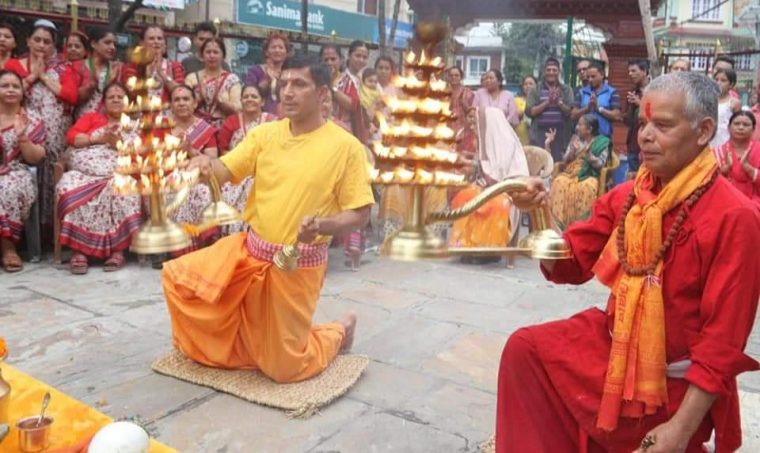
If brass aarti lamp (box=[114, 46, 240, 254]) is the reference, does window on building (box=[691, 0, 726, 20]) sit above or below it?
above

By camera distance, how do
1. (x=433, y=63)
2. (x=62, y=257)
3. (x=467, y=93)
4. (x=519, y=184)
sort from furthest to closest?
(x=467, y=93) → (x=62, y=257) → (x=519, y=184) → (x=433, y=63)

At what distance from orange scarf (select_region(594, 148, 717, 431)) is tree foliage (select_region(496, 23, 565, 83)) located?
2491cm

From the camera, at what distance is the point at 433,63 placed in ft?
5.98

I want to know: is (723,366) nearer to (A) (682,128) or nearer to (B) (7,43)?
(A) (682,128)

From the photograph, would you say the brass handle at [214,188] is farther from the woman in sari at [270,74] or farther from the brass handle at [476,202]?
the woman in sari at [270,74]

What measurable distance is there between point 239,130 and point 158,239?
14.4 feet

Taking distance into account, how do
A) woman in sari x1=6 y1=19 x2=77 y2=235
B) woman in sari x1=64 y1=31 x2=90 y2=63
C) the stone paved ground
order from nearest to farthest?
the stone paved ground
woman in sari x1=6 y1=19 x2=77 y2=235
woman in sari x1=64 y1=31 x2=90 y2=63

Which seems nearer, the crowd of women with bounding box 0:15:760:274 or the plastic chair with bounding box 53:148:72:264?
the crowd of women with bounding box 0:15:760:274

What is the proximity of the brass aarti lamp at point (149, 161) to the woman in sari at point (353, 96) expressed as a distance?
527 cm

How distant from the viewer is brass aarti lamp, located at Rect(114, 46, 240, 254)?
211 centimetres

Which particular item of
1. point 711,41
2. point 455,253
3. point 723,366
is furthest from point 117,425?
point 711,41

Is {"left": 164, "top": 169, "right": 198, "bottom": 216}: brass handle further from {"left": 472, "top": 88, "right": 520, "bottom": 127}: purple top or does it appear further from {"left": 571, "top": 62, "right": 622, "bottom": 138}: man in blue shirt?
{"left": 571, "top": 62, "right": 622, "bottom": 138}: man in blue shirt

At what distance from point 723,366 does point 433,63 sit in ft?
3.95

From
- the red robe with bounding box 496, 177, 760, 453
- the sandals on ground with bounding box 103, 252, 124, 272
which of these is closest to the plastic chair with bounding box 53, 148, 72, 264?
the sandals on ground with bounding box 103, 252, 124, 272
